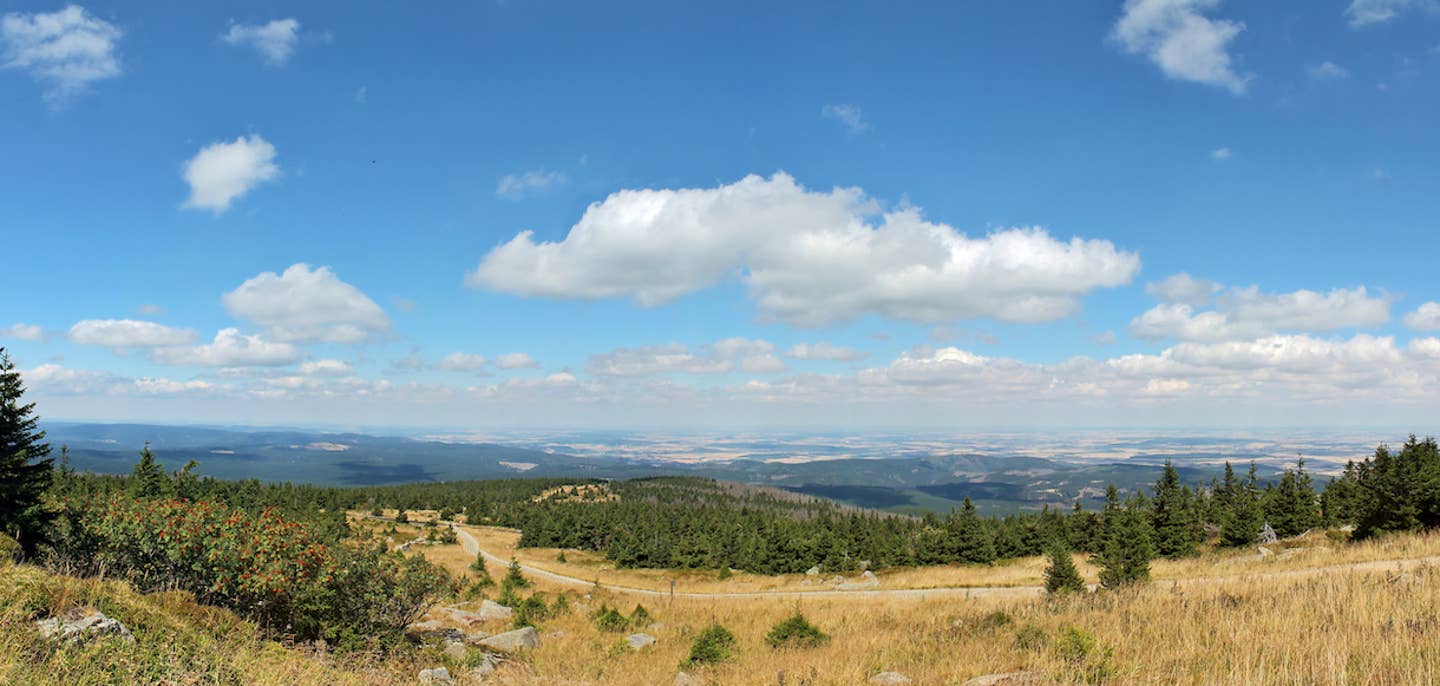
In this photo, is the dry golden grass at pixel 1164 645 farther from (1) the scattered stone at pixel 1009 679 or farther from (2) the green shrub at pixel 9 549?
(2) the green shrub at pixel 9 549

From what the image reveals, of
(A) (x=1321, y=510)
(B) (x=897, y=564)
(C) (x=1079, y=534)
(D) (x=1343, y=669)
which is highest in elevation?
(D) (x=1343, y=669)

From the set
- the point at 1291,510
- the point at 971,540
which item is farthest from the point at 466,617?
the point at 1291,510

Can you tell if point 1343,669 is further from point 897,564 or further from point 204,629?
point 897,564

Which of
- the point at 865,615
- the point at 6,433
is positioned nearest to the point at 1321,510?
the point at 865,615

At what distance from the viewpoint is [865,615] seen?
75.0ft

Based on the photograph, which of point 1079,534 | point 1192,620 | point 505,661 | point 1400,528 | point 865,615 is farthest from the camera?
point 1079,534

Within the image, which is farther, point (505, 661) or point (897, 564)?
point (897, 564)

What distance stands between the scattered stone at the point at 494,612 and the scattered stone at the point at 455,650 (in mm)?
10059

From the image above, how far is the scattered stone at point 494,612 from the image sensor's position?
2777cm

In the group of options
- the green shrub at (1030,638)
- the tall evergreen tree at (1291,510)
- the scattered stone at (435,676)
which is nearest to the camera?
the green shrub at (1030,638)

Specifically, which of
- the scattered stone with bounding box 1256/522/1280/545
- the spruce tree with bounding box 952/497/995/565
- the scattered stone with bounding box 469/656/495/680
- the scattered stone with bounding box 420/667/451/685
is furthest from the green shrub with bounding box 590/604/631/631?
the scattered stone with bounding box 1256/522/1280/545

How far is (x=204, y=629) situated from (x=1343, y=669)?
17655 mm

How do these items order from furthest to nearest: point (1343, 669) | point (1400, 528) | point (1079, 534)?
1. point (1079, 534)
2. point (1400, 528)
3. point (1343, 669)

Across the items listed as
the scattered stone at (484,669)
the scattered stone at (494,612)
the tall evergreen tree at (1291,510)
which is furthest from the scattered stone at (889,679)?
the tall evergreen tree at (1291,510)
